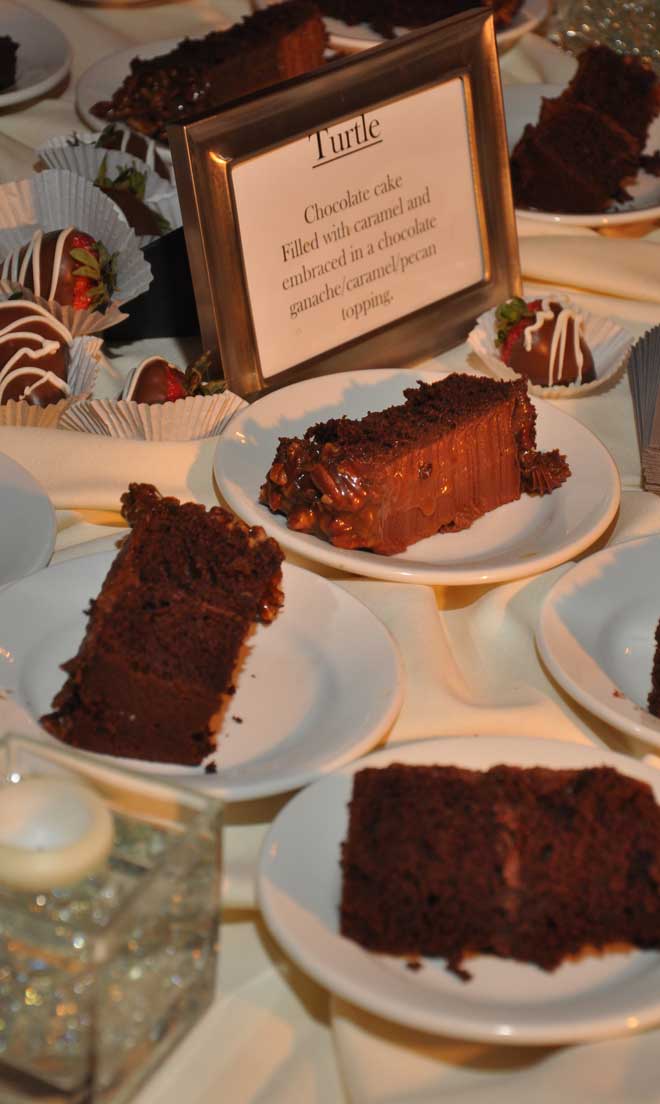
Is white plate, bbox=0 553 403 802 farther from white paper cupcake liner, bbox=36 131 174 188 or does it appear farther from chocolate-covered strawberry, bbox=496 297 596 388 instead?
white paper cupcake liner, bbox=36 131 174 188

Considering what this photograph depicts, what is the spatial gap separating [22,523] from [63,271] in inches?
31.1

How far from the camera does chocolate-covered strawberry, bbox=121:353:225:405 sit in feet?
7.88

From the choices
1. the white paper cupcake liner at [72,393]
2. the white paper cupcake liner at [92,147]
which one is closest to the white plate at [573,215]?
the white paper cupcake liner at [92,147]

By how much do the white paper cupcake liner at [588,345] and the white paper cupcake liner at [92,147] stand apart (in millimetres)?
900

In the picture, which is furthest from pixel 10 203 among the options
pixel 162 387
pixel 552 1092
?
pixel 552 1092

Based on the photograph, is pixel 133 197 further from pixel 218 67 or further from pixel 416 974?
pixel 416 974

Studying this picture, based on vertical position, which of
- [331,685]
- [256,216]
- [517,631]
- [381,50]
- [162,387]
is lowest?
[517,631]

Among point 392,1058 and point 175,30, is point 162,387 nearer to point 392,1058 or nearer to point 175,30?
point 392,1058

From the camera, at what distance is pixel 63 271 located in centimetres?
265

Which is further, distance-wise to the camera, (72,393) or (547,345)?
(547,345)

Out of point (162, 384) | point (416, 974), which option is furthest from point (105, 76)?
point (416, 974)

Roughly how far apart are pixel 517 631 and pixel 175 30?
2798 millimetres

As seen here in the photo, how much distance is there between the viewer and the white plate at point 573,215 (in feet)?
10.3

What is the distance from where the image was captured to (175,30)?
13.3ft
